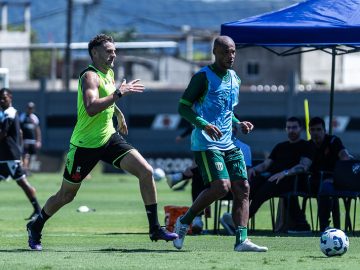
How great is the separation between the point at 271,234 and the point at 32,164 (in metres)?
19.1

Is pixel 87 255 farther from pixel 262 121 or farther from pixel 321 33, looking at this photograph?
pixel 262 121

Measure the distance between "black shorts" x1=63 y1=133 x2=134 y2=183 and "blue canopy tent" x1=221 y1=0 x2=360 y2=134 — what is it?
3.48 metres

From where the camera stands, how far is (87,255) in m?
11.3

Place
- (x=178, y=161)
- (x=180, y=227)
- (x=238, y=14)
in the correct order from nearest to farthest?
(x=180, y=227), (x=178, y=161), (x=238, y=14)

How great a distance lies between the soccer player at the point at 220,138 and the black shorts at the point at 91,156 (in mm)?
685

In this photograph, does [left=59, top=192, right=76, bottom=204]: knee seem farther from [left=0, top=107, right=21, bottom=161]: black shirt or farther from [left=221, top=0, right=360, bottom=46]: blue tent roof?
[left=0, top=107, right=21, bottom=161]: black shirt

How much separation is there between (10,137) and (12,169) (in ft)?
1.53

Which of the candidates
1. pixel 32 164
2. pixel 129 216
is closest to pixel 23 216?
pixel 129 216

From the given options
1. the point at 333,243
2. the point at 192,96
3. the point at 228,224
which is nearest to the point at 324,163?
the point at 228,224

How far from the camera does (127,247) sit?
40.7 ft

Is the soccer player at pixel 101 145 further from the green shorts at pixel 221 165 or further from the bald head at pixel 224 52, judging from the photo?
the bald head at pixel 224 52

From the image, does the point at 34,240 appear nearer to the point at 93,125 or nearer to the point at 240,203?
the point at 93,125

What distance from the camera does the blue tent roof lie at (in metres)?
14.3

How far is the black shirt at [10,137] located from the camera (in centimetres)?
1756
